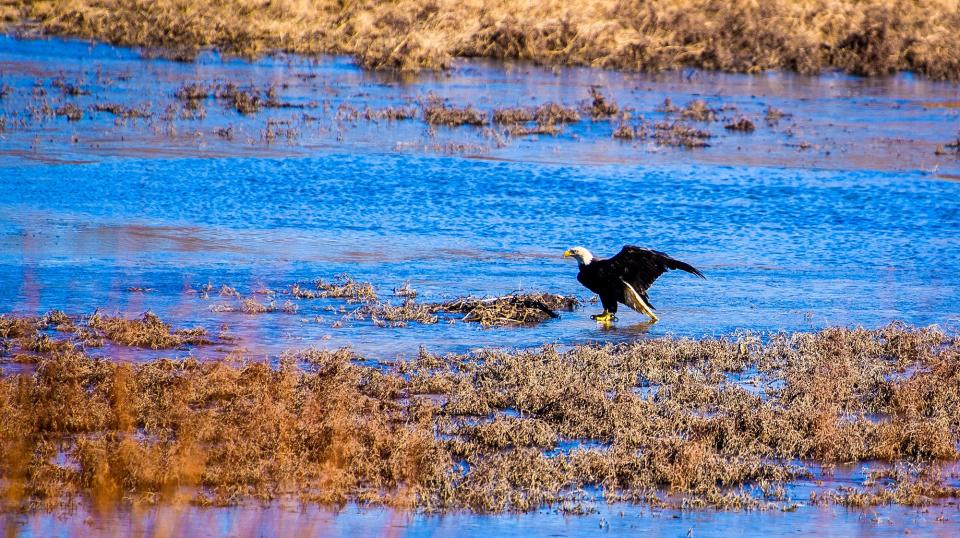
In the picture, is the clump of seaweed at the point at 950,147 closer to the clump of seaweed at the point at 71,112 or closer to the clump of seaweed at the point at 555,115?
the clump of seaweed at the point at 555,115

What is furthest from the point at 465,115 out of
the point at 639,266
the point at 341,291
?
the point at 639,266

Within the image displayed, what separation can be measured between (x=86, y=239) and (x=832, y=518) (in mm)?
9341

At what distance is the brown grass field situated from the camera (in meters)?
31.8

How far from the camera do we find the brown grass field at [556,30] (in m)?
31.8

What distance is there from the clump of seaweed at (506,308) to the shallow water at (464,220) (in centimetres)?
18

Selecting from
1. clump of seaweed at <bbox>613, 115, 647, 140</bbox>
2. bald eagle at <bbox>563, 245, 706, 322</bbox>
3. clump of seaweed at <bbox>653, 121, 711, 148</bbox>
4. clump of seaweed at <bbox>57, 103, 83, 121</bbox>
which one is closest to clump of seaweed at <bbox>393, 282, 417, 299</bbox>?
bald eagle at <bbox>563, 245, 706, 322</bbox>

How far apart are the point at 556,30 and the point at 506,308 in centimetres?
2262

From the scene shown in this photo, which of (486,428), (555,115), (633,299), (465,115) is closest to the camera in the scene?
(486,428)

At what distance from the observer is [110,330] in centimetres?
1009

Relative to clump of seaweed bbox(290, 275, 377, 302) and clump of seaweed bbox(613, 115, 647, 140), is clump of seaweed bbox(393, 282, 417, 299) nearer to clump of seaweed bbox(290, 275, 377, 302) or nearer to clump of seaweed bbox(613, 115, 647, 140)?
clump of seaweed bbox(290, 275, 377, 302)

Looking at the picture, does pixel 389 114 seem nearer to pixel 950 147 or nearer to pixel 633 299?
pixel 950 147

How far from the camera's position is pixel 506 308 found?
1129cm

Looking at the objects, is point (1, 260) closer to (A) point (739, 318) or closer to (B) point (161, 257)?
(B) point (161, 257)

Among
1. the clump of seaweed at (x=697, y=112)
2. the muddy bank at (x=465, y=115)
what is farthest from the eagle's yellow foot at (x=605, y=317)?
the clump of seaweed at (x=697, y=112)
